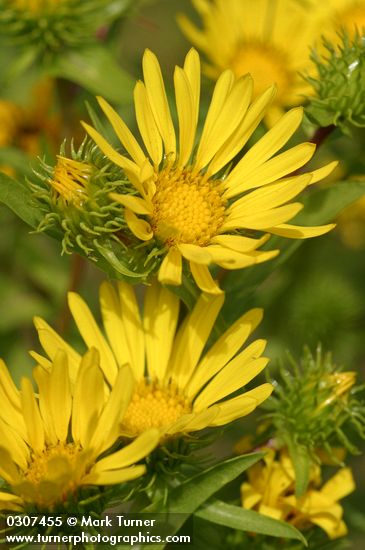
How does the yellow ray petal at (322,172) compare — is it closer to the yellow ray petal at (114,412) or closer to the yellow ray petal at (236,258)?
the yellow ray petal at (236,258)

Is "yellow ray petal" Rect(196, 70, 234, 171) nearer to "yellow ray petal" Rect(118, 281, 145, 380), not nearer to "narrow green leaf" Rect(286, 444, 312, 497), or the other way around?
"yellow ray petal" Rect(118, 281, 145, 380)

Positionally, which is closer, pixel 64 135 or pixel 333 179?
pixel 64 135

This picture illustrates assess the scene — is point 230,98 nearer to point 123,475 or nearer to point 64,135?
point 123,475

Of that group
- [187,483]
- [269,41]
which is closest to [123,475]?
[187,483]

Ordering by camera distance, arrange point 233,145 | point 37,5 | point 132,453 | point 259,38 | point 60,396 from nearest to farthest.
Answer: point 132,453, point 60,396, point 233,145, point 37,5, point 259,38

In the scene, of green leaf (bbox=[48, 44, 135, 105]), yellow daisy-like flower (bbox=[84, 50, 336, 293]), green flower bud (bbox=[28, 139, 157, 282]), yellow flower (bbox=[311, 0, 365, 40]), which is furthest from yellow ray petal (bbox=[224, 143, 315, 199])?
yellow flower (bbox=[311, 0, 365, 40])

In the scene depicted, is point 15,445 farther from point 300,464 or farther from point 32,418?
point 300,464

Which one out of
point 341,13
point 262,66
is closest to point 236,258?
point 262,66
